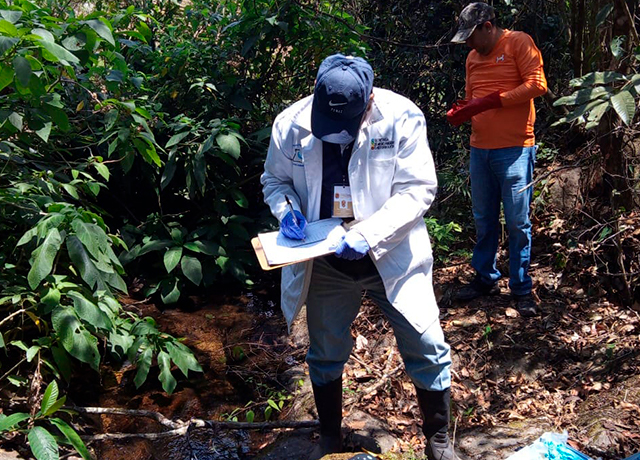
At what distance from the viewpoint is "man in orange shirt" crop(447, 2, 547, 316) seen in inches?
140

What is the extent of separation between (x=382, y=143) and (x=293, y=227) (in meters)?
0.47

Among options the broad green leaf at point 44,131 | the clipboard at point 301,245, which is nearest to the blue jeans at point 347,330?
the clipboard at point 301,245

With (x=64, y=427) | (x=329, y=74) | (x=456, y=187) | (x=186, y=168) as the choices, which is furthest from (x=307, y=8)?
(x=64, y=427)

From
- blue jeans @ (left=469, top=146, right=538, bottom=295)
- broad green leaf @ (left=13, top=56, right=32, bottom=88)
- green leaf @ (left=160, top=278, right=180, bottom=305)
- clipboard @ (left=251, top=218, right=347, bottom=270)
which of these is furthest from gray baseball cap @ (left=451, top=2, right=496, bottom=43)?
green leaf @ (left=160, top=278, right=180, bottom=305)

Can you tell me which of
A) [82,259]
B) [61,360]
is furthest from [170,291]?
[82,259]

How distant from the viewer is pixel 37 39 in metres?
2.40

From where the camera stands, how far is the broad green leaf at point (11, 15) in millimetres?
2510

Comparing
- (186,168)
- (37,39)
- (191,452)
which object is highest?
(37,39)

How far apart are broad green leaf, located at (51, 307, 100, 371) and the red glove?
96.0 inches

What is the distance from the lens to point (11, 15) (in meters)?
2.53

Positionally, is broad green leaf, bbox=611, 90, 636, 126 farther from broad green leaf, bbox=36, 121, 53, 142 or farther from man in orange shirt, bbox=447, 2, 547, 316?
broad green leaf, bbox=36, 121, 53, 142

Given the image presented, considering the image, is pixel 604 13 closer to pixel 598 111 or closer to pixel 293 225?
pixel 598 111

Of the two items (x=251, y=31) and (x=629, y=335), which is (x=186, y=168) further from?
(x=629, y=335)

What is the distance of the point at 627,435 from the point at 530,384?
684 millimetres
